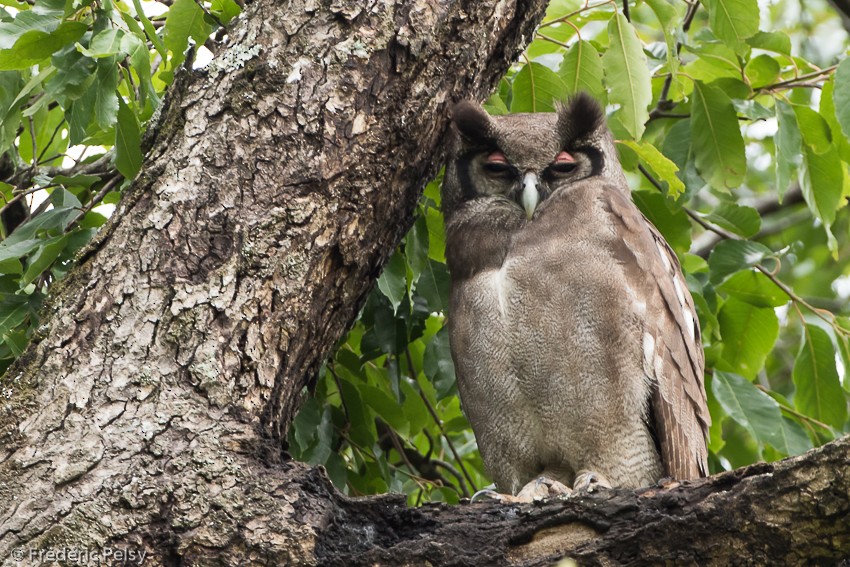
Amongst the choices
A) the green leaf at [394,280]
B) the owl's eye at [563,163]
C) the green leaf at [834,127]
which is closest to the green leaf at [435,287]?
the green leaf at [394,280]

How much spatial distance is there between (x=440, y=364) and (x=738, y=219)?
1612mm

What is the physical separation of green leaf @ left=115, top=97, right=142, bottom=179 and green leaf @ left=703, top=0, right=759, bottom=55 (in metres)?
Result: 2.16

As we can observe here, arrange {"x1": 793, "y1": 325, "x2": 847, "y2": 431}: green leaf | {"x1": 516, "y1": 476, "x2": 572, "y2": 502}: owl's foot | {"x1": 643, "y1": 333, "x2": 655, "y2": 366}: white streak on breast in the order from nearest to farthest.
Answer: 1. {"x1": 516, "y1": 476, "x2": 572, "y2": 502}: owl's foot
2. {"x1": 643, "y1": 333, "x2": 655, "y2": 366}: white streak on breast
3. {"x1": 793, "y1": 325, "x2": 847, "y2": 431}: green leaf

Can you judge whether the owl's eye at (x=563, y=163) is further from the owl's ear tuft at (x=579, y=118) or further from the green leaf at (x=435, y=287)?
the green leaf at (x=435, y=287)

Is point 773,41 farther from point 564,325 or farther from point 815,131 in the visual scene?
point 564,325

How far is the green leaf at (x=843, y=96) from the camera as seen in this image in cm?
376

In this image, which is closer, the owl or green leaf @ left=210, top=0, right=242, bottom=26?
green leaf @ left=210, top=0, right=242, bottom=26

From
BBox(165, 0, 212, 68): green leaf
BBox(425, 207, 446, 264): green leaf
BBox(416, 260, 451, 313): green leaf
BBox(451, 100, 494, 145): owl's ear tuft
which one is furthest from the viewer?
BBox(425, 207, 446, 264): green leaf

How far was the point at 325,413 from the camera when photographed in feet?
13.7

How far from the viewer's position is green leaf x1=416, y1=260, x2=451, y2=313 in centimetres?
440

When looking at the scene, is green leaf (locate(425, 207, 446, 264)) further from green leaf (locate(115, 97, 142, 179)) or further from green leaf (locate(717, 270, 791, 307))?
green leaf (locate(115, 97, 142, 179))

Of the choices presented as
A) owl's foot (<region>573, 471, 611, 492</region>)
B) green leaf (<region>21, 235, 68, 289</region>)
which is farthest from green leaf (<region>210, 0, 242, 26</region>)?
owl's foot (<region>573, 471, 611, 492</region>)

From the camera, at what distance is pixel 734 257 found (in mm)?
4566

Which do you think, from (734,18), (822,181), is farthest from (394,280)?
(822,181)
